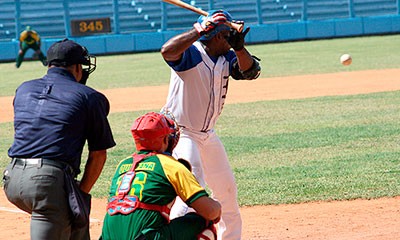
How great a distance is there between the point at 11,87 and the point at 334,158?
14.1 meters

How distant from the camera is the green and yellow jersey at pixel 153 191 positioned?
4438 millimetres

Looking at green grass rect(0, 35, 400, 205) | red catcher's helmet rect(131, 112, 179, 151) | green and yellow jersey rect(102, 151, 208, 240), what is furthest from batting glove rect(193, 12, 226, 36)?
green grass rect(0, 35, 400, 205)

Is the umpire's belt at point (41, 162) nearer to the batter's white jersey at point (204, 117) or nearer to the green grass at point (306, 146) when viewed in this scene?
the batter's white jersey at point (204, 117)

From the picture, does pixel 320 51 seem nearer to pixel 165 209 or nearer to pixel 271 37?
pixel 271 37

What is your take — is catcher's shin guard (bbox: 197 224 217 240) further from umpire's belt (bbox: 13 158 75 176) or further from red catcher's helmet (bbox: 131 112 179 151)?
umpire's belt (bbox: 13 158 75 176)

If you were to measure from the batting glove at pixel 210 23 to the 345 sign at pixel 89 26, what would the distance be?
30947 millimetres

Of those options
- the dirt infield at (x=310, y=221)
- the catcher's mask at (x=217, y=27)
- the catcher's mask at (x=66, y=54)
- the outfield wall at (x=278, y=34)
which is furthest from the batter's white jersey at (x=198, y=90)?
the outfield wall at (x=278, y=34)

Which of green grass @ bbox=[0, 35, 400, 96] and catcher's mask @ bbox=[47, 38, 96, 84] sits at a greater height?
catcher's mask @ bbox=[47, 38, 96, 84]

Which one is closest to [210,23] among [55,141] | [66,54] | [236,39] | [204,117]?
[236,39]

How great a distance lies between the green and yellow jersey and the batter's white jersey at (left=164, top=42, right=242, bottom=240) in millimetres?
1476

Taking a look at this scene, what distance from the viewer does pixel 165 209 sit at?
4531 millimetres

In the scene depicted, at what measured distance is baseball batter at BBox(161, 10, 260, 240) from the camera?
602 cm

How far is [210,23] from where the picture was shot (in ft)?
18.4

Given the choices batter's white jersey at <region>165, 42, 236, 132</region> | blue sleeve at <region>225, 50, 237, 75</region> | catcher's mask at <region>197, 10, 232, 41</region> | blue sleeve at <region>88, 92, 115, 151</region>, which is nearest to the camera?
blue sleeve at <region>88, 92, 115, 151</region>
